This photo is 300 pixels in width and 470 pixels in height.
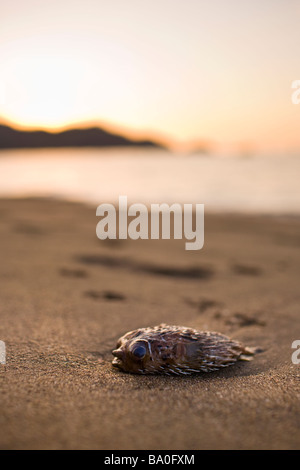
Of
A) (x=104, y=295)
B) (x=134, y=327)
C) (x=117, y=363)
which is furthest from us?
(x=104, y=295)

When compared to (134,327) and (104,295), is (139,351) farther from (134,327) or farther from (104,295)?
(104,295)

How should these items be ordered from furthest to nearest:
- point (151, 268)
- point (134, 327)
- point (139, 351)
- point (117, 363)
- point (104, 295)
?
point (151, 268)
point (104, 295)
point (134, 327)
point (117, 363)
point (139, 351)

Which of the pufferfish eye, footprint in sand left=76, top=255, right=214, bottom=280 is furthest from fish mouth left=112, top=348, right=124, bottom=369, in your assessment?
footprint in sand left=76, top=255, right=214, bottom=280

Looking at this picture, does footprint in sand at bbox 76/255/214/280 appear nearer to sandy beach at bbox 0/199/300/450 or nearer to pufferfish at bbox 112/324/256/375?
sandy beach at bbox 0/199/300/450

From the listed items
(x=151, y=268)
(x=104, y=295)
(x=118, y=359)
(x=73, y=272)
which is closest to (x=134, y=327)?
(x=118, y=359)

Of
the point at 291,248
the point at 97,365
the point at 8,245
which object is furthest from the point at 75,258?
the point at 291,248

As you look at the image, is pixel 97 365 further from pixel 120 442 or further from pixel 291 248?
pixel 291 248
